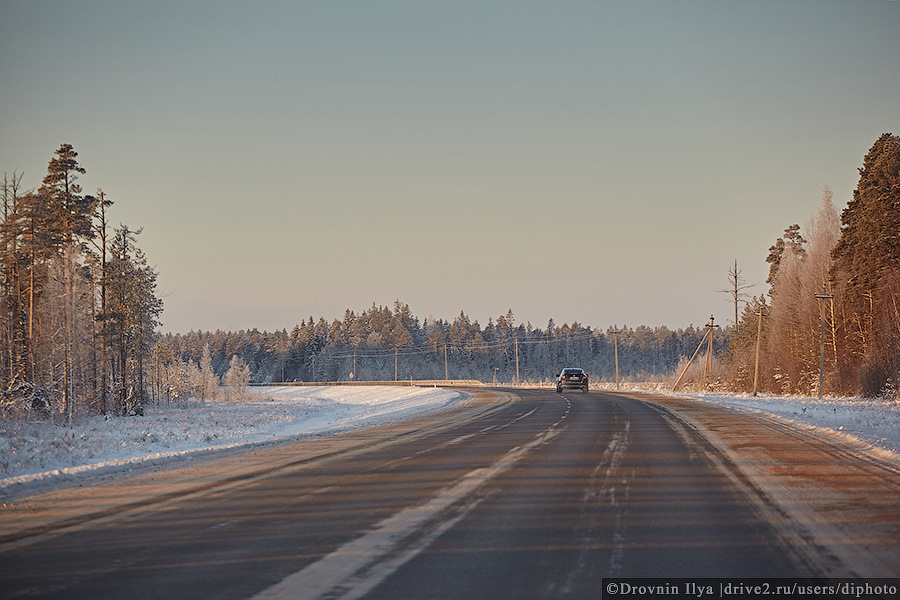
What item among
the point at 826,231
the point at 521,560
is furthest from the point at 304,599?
the point at 826,231

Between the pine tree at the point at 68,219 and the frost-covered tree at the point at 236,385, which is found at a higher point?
the pine tree at the point at 68,219

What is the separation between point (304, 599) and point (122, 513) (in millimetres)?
4348

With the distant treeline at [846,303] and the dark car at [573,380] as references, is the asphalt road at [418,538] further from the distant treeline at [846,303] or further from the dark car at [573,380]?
the dark car at [573,380]

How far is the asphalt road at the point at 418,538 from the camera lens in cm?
550

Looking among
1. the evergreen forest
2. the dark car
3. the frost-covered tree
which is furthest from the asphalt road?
the frost-covered tree

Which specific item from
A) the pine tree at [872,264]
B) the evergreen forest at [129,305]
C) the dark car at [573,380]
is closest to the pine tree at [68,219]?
the evergreen forest at [129,305]

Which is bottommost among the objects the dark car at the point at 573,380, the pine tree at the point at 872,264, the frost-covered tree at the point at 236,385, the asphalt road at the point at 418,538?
the frost-covered tree at the point at 236,385

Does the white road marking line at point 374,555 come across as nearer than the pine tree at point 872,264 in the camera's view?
Yes

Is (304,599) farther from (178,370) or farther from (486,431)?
(178,370)

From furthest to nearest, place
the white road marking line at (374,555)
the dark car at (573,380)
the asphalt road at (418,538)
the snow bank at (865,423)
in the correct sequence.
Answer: the dark car at (573,380), the snow bank at (865,423), the asphalt road at (418,538), the white road marking line at (374,555)

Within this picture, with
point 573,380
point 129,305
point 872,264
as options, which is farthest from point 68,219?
point 872,264

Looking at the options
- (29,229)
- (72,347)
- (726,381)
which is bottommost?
(726,381)

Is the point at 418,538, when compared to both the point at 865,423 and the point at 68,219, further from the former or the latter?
the point at 68,219

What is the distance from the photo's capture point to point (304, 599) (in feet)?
16.5
